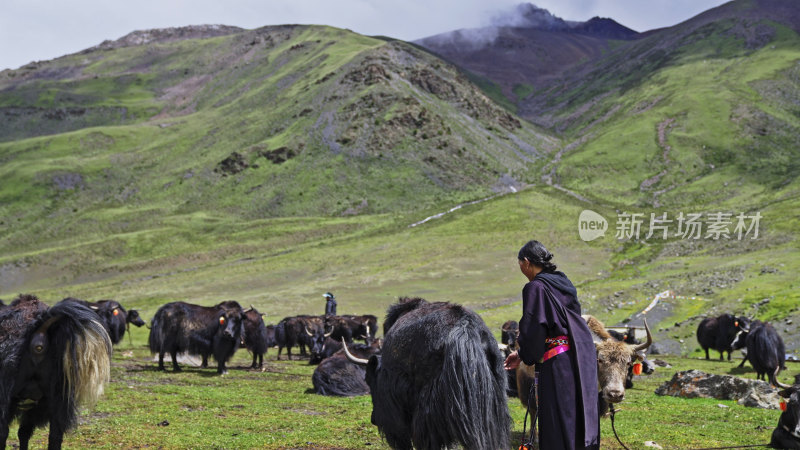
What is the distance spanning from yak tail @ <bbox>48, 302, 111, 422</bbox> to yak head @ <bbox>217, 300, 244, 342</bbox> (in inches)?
529

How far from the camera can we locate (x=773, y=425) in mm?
13375

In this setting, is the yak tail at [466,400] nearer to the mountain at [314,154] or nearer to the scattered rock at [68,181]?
the mountain at [314,154]

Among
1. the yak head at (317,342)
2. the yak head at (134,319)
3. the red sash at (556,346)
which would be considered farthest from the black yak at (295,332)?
the red sash at (556,346)

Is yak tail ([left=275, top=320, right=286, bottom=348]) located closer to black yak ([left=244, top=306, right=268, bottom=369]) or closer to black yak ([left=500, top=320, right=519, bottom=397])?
black yak ([left=244, top=306, right=268, bottom=369])

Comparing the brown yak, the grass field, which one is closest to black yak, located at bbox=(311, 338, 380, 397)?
the grass field

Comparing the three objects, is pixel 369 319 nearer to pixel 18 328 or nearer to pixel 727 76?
pixel 18 328

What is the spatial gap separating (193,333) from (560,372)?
18.3 meters

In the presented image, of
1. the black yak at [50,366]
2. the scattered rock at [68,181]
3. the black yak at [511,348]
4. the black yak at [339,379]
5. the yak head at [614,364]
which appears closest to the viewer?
the black yak at [50,366]

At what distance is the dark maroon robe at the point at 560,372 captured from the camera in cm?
651

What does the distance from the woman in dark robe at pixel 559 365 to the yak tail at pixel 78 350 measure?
18.4ft

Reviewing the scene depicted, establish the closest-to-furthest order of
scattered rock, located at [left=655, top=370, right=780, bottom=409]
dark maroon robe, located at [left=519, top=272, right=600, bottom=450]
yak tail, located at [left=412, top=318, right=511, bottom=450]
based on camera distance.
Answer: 1. dark maroon robe, located at [left=519, top=272, right=600, bottom=450]
2. yak tail, located at [left=412, top=318, right=511, bottom=450]
3. scattered rock, located at [left=655, top=370, right=780, bottom=409]

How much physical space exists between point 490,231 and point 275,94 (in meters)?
111

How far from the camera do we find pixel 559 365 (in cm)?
657

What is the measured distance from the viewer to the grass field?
11.0 m
